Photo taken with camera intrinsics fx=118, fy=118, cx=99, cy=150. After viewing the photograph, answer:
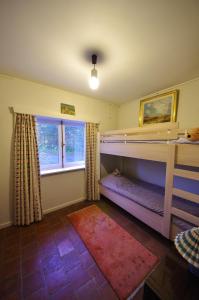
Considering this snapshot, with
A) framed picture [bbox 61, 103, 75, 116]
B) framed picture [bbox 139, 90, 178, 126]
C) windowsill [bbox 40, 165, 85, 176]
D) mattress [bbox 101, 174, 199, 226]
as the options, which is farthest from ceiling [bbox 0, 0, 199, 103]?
mattress [bbox 101, 174, 199, 226]

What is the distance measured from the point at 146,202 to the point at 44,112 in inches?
89.8

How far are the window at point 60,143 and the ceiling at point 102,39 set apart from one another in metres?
0.90

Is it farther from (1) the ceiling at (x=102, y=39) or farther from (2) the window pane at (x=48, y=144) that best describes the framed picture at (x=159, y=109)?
(2) the window pane at (x=48, y=144)

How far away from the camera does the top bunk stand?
1.29m

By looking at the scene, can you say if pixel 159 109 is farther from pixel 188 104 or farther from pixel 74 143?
pixel 74 143

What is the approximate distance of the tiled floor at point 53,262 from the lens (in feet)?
3.63

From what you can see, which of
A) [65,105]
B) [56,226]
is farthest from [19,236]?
[65,105]

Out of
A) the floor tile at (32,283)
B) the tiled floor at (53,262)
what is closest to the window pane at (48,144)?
the tiled floor at (53,262)

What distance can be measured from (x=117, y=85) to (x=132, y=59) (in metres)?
0.70

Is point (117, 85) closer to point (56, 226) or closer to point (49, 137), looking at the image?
Result: point (49, 137)

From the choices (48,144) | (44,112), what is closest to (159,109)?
(44,112)

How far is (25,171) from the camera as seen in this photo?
1.91 meters

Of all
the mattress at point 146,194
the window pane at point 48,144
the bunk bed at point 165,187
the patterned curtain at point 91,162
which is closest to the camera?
the bunk bed at point 165,187

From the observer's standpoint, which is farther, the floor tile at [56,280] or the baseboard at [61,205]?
the baseboard at [61,205]
